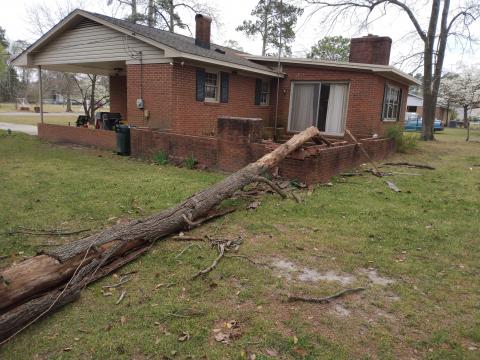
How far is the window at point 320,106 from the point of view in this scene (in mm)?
14711

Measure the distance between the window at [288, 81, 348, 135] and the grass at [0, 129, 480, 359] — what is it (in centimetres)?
745

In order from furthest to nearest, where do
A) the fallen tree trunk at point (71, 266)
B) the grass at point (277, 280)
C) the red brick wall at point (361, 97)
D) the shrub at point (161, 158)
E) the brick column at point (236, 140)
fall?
the red brick wall at point (361, 97) → the shrub at point (161, 158) → the brick column at point (236, 140) → the fallen tree trunk at point (71, 266) → the grass at point (277, 280)

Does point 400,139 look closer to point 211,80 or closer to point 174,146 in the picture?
point 211,80

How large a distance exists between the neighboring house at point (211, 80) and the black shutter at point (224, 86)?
0.04 meters

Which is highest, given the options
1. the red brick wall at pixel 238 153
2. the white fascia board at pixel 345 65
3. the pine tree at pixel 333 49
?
the pine tree at pixel 333 49

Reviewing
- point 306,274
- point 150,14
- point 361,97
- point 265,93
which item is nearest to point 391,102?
point 361,97

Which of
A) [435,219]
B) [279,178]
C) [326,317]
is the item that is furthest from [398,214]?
[326,317]

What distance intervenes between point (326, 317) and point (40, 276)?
2.57 m

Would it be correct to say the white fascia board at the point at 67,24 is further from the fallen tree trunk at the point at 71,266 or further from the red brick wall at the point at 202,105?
the fallen tree trunk at the point at 71,266

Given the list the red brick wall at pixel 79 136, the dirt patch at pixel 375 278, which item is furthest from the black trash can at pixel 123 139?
the dirt patch at pixel 375 278

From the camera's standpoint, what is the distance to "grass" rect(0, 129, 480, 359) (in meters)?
2.89

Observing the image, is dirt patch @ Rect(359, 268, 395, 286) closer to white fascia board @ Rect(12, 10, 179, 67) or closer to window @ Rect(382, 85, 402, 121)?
white fascia board @ Rect(12, 10, 179, 67)

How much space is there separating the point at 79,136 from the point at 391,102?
1303cm

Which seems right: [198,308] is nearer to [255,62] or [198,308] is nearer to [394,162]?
[394,162]
